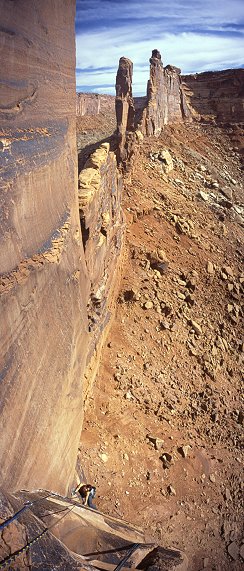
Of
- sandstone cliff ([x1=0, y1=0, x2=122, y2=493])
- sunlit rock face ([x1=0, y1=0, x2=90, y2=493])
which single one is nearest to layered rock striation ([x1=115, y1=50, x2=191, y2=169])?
sandstone cliff ([x1=0, y1=0, x2=122, y2=493])

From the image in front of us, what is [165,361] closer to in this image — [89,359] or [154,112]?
[89,359]

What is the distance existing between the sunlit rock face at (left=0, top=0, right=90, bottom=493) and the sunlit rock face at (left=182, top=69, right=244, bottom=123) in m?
24.6

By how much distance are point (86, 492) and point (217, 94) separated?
27.9m

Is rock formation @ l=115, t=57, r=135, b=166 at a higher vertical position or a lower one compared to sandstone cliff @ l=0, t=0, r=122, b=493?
higher

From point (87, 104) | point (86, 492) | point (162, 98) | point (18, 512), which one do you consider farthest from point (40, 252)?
point (87, 104)

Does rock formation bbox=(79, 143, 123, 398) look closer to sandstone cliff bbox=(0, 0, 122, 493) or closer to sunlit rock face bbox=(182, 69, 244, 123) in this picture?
sandstone cliff bbox=(0, 0, 122, 493)

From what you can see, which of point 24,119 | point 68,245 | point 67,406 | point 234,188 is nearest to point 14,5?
point 24,119

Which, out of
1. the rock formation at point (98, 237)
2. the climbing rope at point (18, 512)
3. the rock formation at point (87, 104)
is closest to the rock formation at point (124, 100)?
the rock formation at point (98, 237)

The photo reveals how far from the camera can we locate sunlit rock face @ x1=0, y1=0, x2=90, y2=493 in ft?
15.1

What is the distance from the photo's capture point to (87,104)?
46.9 meters

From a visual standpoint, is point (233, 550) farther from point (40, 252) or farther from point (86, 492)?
point (40, 252)

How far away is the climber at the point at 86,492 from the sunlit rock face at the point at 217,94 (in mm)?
25680

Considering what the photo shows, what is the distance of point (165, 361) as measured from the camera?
11594 millimetres

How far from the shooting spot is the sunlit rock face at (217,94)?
28.5m
